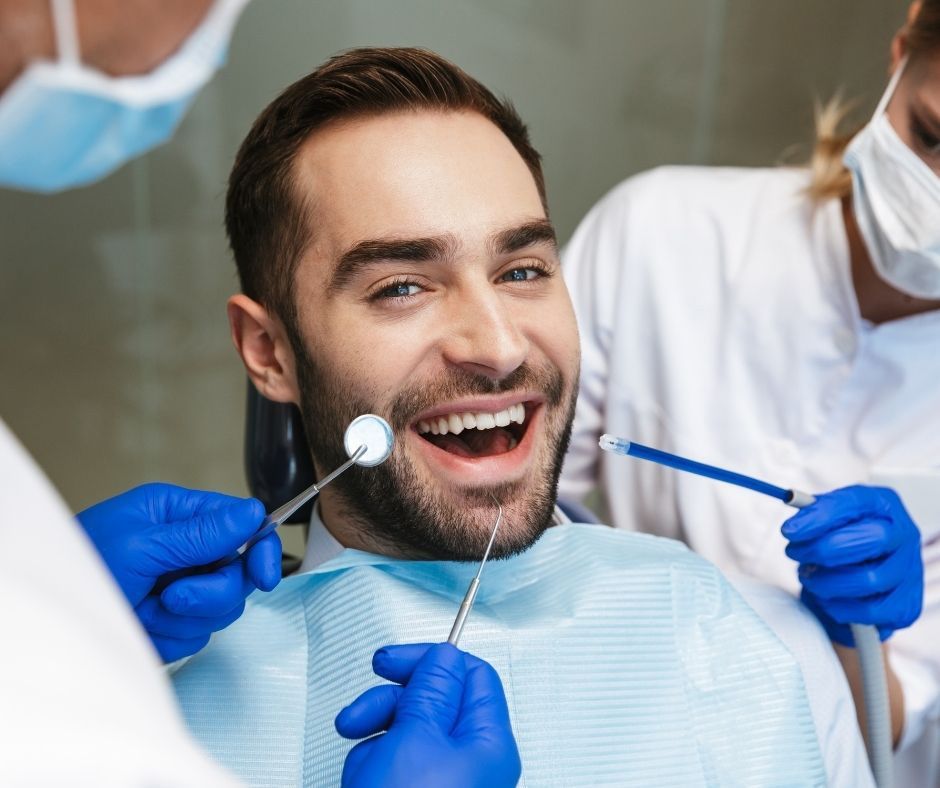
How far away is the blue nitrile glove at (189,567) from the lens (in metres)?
1.14

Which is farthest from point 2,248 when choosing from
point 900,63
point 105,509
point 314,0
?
point 900,63

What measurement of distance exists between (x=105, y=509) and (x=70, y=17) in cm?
70

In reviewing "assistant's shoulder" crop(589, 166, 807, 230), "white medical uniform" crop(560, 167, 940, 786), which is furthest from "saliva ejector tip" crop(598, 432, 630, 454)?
"assistant's shoulder" crop(589, 166, 807, 230)


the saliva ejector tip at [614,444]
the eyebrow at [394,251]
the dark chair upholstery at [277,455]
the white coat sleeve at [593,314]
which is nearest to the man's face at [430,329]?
the eyebrow at [394,251]

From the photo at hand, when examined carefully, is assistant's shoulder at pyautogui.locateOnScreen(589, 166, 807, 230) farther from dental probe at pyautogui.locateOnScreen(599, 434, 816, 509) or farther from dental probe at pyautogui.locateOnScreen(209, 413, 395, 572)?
dental probe at pyautogui.locateOnScreen(209, 413, 395, 572)

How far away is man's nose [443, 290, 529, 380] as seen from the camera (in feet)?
3.93

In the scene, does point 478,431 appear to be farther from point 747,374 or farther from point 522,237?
point 747,374

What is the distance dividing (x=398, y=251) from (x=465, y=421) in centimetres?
23

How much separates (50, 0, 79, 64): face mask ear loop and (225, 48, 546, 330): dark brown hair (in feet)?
1.87

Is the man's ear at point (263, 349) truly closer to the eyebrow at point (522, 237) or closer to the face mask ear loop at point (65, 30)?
the eyebrow at point (522, 237)

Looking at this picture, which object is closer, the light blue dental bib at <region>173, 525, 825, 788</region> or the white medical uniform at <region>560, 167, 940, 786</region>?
the light blue dental bib at <region>173, 525, 825, 788</region>

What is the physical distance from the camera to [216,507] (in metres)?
1.19

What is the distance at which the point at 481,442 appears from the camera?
1.40 m

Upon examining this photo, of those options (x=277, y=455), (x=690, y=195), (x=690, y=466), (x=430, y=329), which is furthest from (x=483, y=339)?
(x=690, y=195)
